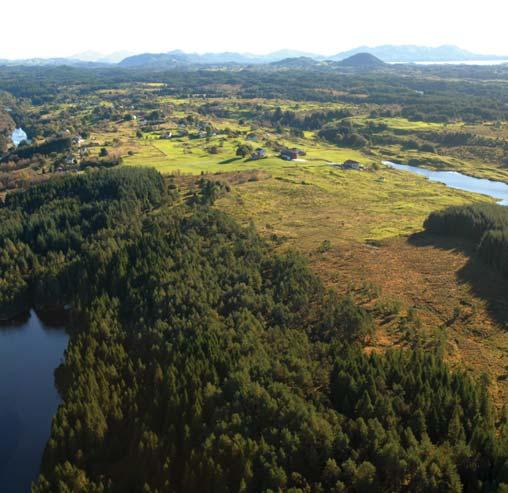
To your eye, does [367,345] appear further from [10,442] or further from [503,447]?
[10,442]

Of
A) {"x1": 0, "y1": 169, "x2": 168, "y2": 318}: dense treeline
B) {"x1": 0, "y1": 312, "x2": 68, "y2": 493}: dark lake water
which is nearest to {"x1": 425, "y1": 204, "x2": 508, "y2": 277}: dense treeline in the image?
{"x1": 0, "y1": 169, "x2": 168, "y2": 318}: dense treeline

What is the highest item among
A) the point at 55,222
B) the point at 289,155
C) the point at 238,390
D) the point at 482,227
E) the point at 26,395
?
the point at 289,155

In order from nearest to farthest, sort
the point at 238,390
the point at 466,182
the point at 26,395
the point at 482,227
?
1. the point at 238,390
2. the point at 26,395
3. the point at 482,227
4. the point at 466,182

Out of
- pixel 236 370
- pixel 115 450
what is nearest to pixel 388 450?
pixel 236 370

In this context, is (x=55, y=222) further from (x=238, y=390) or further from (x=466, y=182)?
(x=466, y=182)

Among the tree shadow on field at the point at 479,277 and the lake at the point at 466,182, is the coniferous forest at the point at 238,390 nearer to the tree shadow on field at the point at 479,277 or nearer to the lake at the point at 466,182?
the tree shadow on field at the point at 479,277

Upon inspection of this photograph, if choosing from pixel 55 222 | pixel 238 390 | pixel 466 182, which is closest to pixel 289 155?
pixel 466 182

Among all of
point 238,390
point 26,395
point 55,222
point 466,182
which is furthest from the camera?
point 466,182
